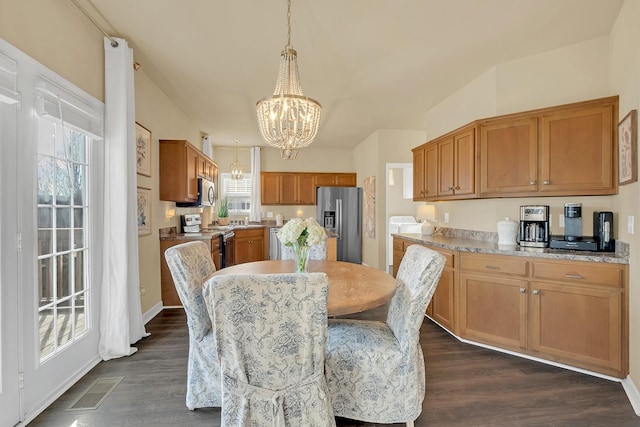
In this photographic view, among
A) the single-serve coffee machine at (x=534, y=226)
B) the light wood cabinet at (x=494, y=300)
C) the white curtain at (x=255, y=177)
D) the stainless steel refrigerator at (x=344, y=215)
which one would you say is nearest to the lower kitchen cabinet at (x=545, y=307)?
the light wood cabinet at (x=494, y=300)

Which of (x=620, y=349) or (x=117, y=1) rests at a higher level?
(x=117, y=1)

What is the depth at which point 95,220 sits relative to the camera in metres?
2.46

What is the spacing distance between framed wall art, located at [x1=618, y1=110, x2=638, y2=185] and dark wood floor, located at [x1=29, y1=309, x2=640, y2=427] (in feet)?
4.74

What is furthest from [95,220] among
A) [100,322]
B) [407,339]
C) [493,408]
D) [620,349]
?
[620,349]

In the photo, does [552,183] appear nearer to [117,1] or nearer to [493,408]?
[493,408]

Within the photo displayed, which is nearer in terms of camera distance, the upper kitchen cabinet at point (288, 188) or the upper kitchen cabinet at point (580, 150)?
the upper kitchen cabinet at point (580, 150)

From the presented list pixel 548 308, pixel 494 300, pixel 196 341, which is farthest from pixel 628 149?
pixel 196 341

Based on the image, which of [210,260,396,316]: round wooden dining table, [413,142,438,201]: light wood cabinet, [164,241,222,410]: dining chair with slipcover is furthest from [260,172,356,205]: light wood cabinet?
[164,241,222,410]: dining chair with slipcover

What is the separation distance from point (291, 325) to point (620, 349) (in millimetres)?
2410

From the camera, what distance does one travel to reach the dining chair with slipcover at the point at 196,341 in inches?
69.7

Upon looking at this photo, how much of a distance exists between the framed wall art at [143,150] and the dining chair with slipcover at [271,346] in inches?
98.4

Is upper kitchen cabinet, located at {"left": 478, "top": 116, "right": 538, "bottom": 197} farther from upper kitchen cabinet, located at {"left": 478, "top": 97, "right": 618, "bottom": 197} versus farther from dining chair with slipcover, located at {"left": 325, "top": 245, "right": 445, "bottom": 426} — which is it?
dining chair with slipcover, located at {"left": 325, "top": 245, "right": 445, "bottom": 426}

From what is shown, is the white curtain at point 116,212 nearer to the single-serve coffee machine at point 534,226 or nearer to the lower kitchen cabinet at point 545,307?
the lower kitchen cabinet at point 545,307

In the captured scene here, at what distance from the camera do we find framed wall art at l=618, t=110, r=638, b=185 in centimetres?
196
